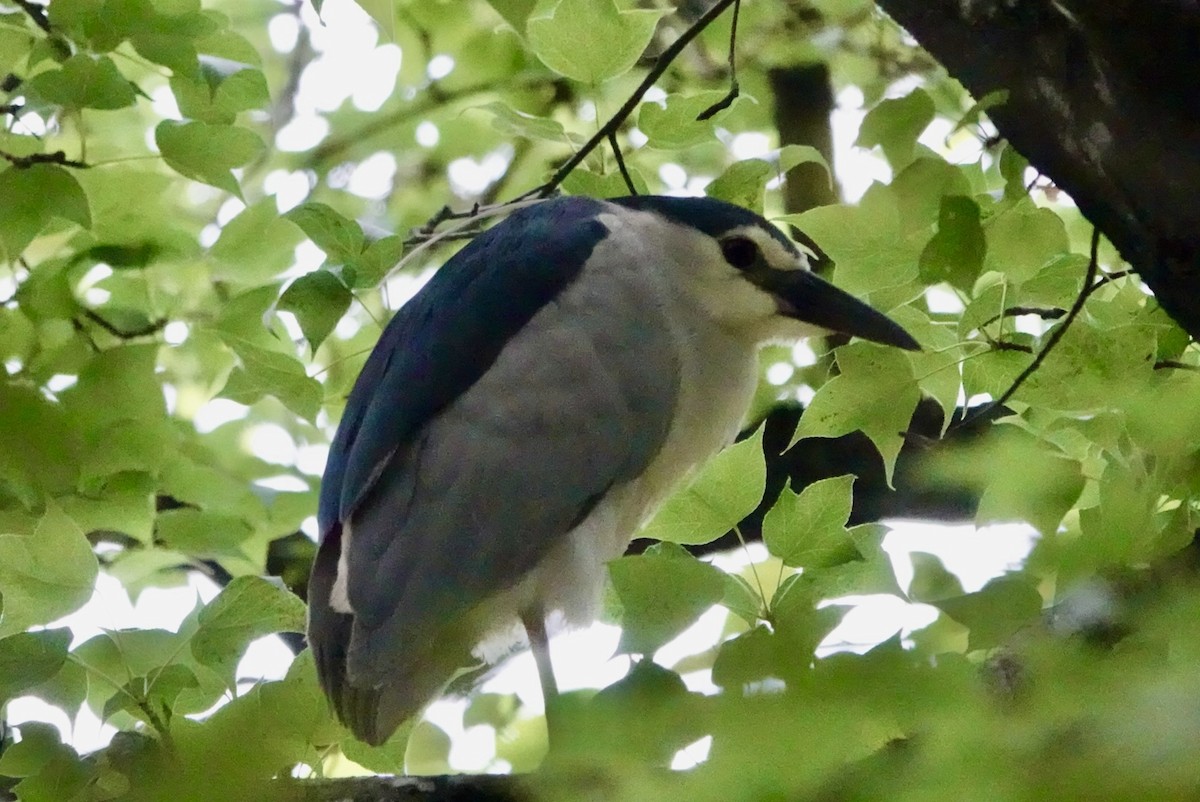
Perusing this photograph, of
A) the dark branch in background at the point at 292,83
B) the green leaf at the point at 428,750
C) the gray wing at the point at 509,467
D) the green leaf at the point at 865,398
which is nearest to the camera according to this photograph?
the green leaf at the point at 865,398

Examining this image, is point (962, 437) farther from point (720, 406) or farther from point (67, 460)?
point (67, 460)

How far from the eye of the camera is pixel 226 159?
155cm

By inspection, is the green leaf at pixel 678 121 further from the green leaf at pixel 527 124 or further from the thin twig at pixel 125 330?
the thin twig at pixel 125 330

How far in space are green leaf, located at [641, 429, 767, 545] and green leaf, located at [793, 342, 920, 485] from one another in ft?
0.21

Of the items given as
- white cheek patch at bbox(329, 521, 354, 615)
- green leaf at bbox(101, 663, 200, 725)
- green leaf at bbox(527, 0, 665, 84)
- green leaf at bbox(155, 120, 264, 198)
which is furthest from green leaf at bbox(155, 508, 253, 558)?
green leaf at bbox(527, 0, 665, 84)

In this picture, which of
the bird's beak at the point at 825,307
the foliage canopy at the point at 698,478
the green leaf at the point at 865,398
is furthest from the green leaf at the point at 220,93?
the green leaf at the point at 865,398

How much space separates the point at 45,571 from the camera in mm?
1270

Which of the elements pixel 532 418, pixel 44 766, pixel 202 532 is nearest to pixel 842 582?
pixel 532 418

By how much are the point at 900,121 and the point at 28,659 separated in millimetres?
1042

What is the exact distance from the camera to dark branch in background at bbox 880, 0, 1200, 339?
0.92 metres

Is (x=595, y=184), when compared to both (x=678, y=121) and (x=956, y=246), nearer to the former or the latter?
(x=678, y=121)

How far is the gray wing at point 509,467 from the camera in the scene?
55.1 inches

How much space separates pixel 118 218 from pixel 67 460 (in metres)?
1.40

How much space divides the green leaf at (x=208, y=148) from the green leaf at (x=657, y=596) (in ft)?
2.60
